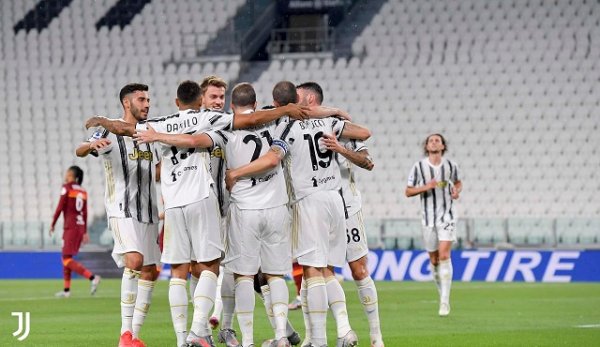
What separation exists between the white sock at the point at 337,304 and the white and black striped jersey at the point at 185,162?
4.13ft

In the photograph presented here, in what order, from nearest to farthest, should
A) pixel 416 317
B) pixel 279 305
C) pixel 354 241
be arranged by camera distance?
pixel 279 305
pixel 354 241
pixel 416 317

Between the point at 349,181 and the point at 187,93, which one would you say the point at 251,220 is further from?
the point at 349,181

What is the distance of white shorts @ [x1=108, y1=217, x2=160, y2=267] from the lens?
9.80 m

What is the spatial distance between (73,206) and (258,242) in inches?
399

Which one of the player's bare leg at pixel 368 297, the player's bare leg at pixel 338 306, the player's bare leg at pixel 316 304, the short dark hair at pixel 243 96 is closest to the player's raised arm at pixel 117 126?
the short dark hair at pixel 243 96

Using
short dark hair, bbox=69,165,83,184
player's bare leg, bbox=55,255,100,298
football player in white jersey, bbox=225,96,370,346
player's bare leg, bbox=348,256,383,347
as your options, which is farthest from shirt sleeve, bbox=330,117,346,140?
short dark hair, bbox=69,165,83,184

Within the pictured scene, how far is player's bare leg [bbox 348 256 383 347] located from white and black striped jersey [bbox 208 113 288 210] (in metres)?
1.11

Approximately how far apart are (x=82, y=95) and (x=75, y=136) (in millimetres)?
1272

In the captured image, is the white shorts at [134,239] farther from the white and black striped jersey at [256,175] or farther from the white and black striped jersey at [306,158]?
the white and black striped jersey at [306,158]

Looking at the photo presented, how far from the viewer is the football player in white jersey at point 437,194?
15.0m

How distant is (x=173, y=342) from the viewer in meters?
10.6

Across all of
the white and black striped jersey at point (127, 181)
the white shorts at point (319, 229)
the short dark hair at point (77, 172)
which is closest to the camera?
the white shorts at point (319, 229)

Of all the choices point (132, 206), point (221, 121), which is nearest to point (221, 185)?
point (132, 206)

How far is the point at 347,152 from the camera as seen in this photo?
9477 millimetres
